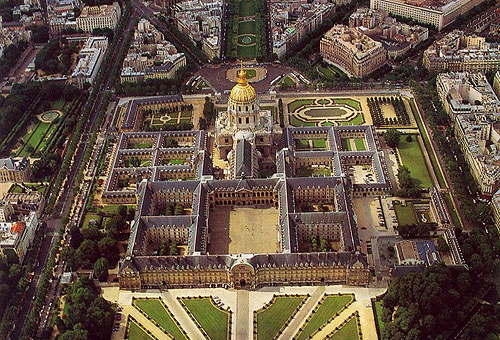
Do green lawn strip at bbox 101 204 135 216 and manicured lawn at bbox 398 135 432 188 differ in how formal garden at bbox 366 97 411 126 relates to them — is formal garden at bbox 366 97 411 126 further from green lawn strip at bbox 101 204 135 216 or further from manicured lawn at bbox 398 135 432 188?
green lawn strip at bbox 101 204 135 216

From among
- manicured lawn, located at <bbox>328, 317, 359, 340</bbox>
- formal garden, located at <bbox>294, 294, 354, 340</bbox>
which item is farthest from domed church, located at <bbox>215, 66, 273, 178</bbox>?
manicured lawn, located at <bbox>328, 317, 359, 340</bbox>

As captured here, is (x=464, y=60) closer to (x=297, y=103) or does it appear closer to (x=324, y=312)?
(x=297, y=103)

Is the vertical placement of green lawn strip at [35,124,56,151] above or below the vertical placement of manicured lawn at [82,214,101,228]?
above

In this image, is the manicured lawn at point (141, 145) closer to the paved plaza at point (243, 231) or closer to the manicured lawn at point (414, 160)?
the paved plaza at point (243, 231)

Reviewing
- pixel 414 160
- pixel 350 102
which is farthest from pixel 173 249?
pixel 350 102

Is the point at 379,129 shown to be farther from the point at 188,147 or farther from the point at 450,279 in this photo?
the point at 450,279

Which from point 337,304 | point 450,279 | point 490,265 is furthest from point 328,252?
point 490,265
